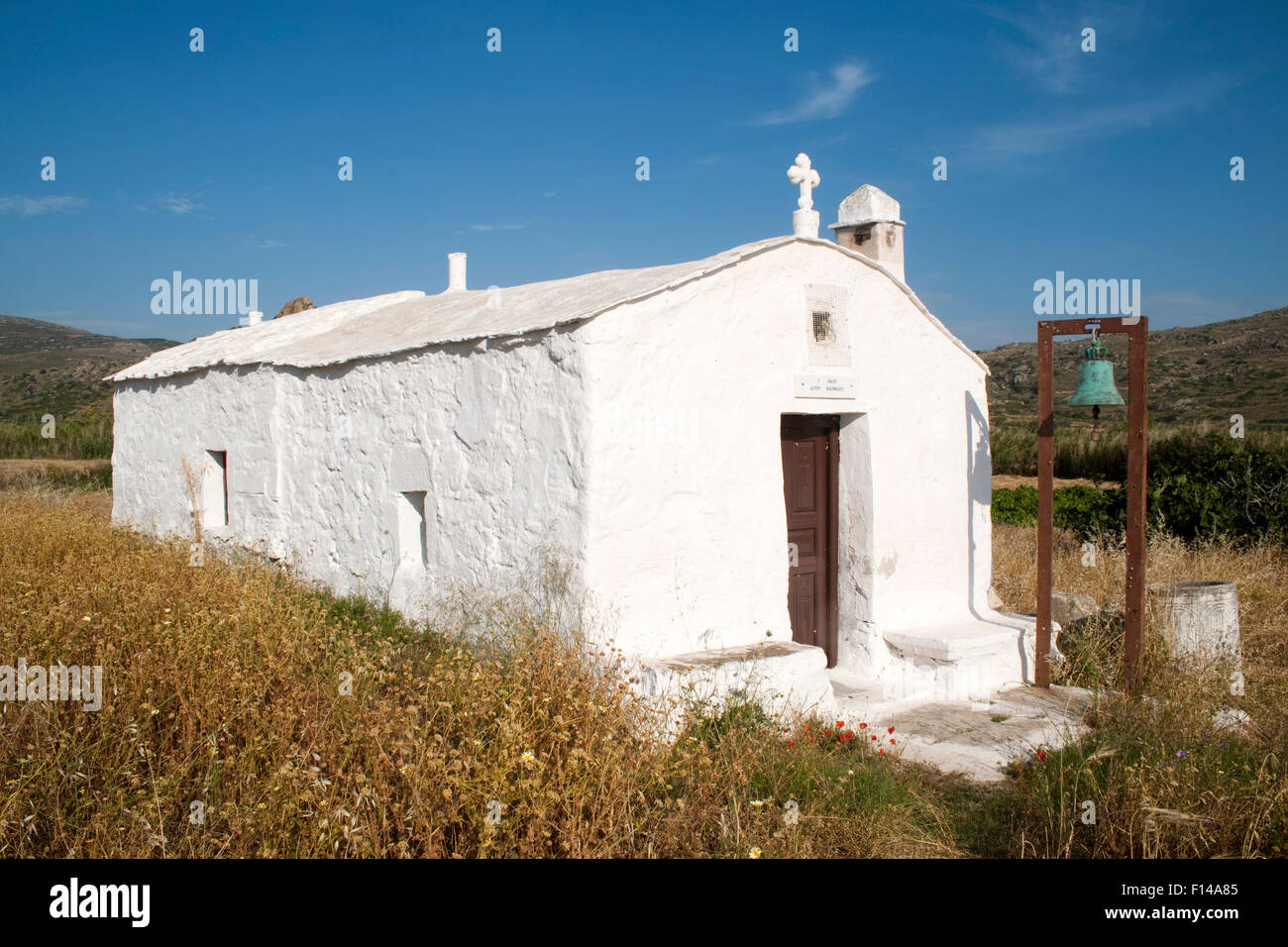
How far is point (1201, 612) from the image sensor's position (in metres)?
7.07

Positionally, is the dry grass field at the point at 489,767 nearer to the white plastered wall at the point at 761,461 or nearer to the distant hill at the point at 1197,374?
the white plastered wall at the point at 761,461

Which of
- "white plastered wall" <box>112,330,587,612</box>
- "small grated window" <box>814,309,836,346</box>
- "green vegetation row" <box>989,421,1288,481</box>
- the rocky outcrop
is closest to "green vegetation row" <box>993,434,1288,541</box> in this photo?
"green vegetation row" <box>989,421,1288,481</box>

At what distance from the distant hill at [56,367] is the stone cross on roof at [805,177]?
2179 centimetres

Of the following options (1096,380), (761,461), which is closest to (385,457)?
(761,461)

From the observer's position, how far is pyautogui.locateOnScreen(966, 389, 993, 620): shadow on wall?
7797mm

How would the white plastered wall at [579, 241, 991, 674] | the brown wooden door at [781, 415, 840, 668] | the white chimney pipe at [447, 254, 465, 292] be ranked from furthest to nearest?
the white chimney pipe at [447, 254, 465, 292] < the brown wooden door at [781, 415, 840, 668] < the white plastered wall at [579, 241, 991, 674]

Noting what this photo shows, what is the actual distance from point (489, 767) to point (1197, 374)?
3911 centimetres

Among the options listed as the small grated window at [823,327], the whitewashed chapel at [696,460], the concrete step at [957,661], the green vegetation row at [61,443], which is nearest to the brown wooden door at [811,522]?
the whitewashed chapel at [696,460]

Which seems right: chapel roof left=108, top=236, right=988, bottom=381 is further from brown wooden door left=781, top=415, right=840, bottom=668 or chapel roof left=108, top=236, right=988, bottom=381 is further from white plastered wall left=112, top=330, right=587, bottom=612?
brown wooden door left=781, top=415, right=840, bottom=668

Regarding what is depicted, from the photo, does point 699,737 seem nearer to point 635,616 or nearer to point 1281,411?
point 635,616

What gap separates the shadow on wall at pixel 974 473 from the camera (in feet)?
25.6

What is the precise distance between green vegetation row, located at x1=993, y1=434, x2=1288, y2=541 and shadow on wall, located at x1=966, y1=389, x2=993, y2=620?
14.4 feet

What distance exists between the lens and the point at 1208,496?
11891 millimetres
